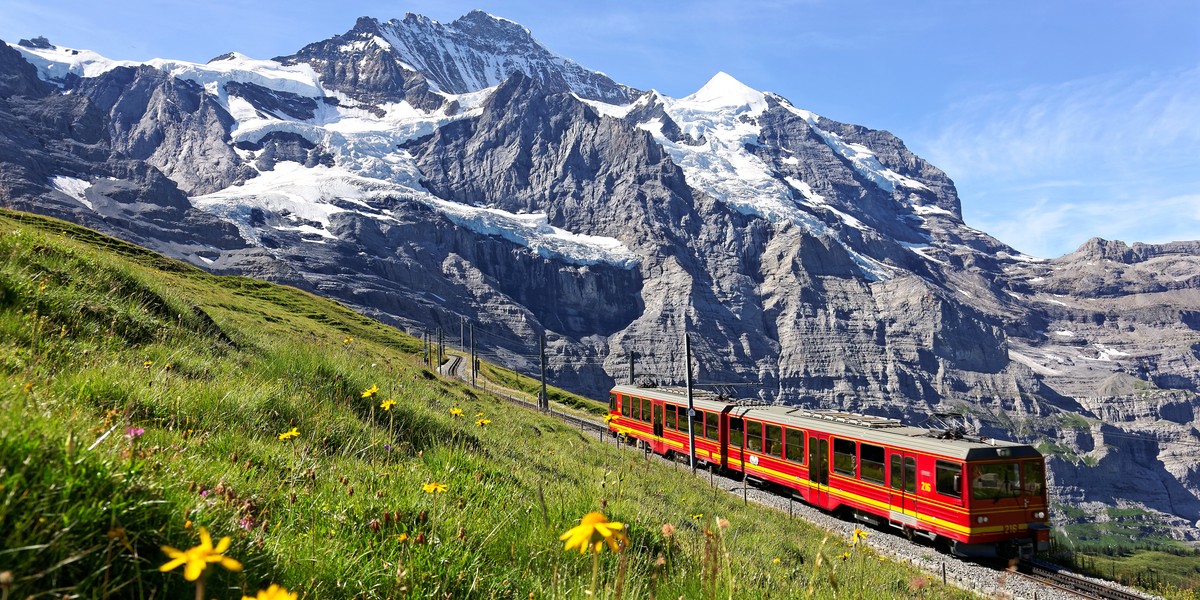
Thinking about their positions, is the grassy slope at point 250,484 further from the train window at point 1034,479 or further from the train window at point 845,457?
the train window at point 1034,479

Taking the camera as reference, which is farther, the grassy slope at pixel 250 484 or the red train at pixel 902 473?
the red train at pixel 902 473

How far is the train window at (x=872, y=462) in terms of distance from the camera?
19641mm

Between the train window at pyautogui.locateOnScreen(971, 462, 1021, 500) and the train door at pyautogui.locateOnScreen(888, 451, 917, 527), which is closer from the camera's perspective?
the train window at pyautogui.locateOnScreen(971, 462, 1021, 500)

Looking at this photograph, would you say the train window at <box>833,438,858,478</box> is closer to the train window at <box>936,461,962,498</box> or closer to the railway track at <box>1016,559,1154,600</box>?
the train window at <box>936,461,962,498</box>

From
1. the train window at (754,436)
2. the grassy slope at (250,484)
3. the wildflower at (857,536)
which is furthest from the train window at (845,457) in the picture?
the wildflower at (857,536)

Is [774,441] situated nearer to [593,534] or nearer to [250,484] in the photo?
[250,484]

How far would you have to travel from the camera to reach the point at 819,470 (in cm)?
2197

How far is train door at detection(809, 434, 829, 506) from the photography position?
21625mm

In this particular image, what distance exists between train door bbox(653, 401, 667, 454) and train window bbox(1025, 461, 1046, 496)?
16.6 m

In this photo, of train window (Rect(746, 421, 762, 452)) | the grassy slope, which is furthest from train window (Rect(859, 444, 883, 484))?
the grassy slope

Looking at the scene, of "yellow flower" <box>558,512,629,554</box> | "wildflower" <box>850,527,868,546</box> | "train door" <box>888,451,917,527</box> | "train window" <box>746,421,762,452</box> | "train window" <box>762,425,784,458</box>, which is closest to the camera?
"yellow flower" <box>558,512,629,554</box>

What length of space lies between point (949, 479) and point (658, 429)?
16.2 meters

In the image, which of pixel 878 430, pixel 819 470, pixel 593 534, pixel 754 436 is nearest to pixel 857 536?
pixel 593 534

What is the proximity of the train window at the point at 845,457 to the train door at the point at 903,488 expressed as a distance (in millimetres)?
1423
